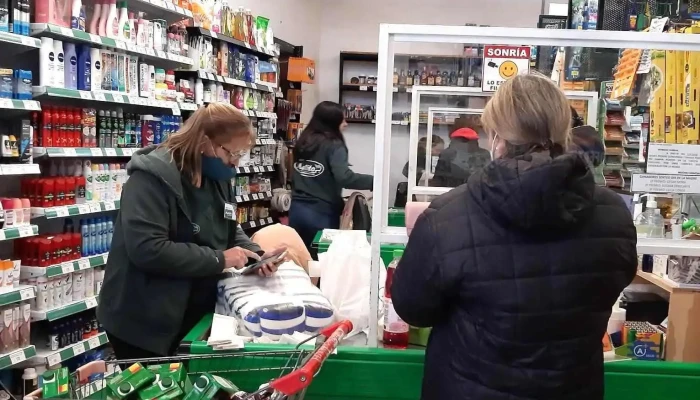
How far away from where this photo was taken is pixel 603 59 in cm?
244

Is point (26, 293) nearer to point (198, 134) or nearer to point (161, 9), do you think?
point (198, 134)

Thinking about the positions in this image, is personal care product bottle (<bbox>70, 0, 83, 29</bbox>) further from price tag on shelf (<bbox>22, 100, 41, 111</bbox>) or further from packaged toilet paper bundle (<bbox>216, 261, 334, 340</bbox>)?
packaged toilet paper bundle (<bbox>216, 261, 334, 340</bbox>)

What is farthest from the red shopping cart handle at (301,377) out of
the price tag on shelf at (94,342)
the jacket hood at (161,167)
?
the price tag on shelf at (94,342)

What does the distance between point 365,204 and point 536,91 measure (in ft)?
13.1

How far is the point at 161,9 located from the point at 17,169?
1.93 m

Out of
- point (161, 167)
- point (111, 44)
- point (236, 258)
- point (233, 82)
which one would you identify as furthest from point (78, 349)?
point (233, 82)

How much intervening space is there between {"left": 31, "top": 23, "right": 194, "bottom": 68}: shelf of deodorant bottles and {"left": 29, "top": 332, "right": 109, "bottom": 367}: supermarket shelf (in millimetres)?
1881

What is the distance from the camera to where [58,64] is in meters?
3.89

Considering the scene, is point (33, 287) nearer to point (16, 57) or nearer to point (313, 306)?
point (16, 57)

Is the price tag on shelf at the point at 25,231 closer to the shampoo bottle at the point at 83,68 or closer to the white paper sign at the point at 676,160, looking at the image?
the shampoo bottle at the point at 83,68

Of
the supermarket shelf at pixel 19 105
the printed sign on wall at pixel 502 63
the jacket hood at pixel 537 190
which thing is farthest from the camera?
the supermarket shelf at pixel 19 105

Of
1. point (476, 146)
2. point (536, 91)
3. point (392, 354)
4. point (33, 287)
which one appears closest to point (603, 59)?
point (476, 146)

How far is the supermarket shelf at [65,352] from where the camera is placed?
3939mm

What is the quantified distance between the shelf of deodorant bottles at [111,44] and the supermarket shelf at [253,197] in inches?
78.2
